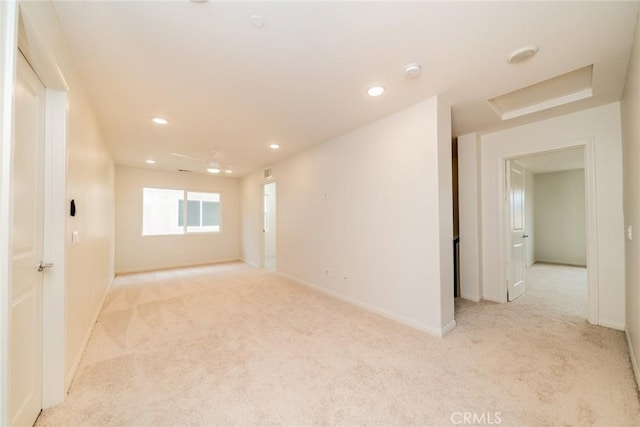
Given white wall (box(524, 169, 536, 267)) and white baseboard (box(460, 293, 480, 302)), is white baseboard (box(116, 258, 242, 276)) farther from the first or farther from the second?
Result: white wall (box(524, 169, 536, 267))

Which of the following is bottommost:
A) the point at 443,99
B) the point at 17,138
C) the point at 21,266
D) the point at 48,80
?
the point at 21,266

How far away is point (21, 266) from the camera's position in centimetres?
137

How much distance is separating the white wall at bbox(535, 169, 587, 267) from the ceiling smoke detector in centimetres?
691

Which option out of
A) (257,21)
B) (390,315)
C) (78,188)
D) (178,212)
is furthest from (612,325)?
(178,212)

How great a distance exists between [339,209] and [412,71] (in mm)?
2117

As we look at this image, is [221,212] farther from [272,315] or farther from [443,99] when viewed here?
[443,99]

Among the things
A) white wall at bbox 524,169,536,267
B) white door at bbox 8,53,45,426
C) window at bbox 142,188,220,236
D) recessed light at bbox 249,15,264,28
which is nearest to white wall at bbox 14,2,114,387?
white door at bbox 8,53,45,426

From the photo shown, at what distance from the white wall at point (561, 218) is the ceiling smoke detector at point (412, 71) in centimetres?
691

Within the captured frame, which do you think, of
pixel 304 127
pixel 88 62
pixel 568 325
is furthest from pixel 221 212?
pixel 568 325

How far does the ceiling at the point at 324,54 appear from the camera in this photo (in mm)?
1546

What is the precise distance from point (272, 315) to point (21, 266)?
2.30 metres

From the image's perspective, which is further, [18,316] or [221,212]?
[221,212]

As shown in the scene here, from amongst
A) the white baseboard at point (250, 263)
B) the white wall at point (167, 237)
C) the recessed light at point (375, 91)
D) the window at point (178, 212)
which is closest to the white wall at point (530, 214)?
the recessed light at point (375, 91)

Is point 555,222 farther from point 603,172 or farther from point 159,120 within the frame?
point 159,120
